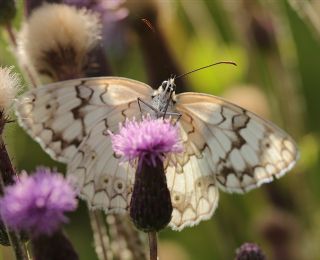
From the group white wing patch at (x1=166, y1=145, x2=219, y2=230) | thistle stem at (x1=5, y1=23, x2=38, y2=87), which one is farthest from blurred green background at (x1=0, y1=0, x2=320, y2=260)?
white wing patch at (x1=166, y1=145, x2=219, y2=230)

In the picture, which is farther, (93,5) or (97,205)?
(93,5)

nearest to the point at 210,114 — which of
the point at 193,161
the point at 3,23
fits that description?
the point at 193,161

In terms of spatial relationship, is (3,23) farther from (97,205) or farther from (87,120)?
(97,205)

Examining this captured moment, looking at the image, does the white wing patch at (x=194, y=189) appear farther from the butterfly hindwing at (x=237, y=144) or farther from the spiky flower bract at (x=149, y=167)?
the spiky flower bract at (x=149, y=167)

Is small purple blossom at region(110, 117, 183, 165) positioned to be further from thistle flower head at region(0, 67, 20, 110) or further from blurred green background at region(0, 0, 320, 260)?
blurred green background at region(0, 0, 320, 260)

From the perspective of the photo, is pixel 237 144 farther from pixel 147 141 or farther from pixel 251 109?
pixel 251 109

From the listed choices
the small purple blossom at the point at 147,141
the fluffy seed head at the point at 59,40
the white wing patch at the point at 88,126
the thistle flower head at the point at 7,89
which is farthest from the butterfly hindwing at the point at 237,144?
the thistle flower head at the point at 7,89
